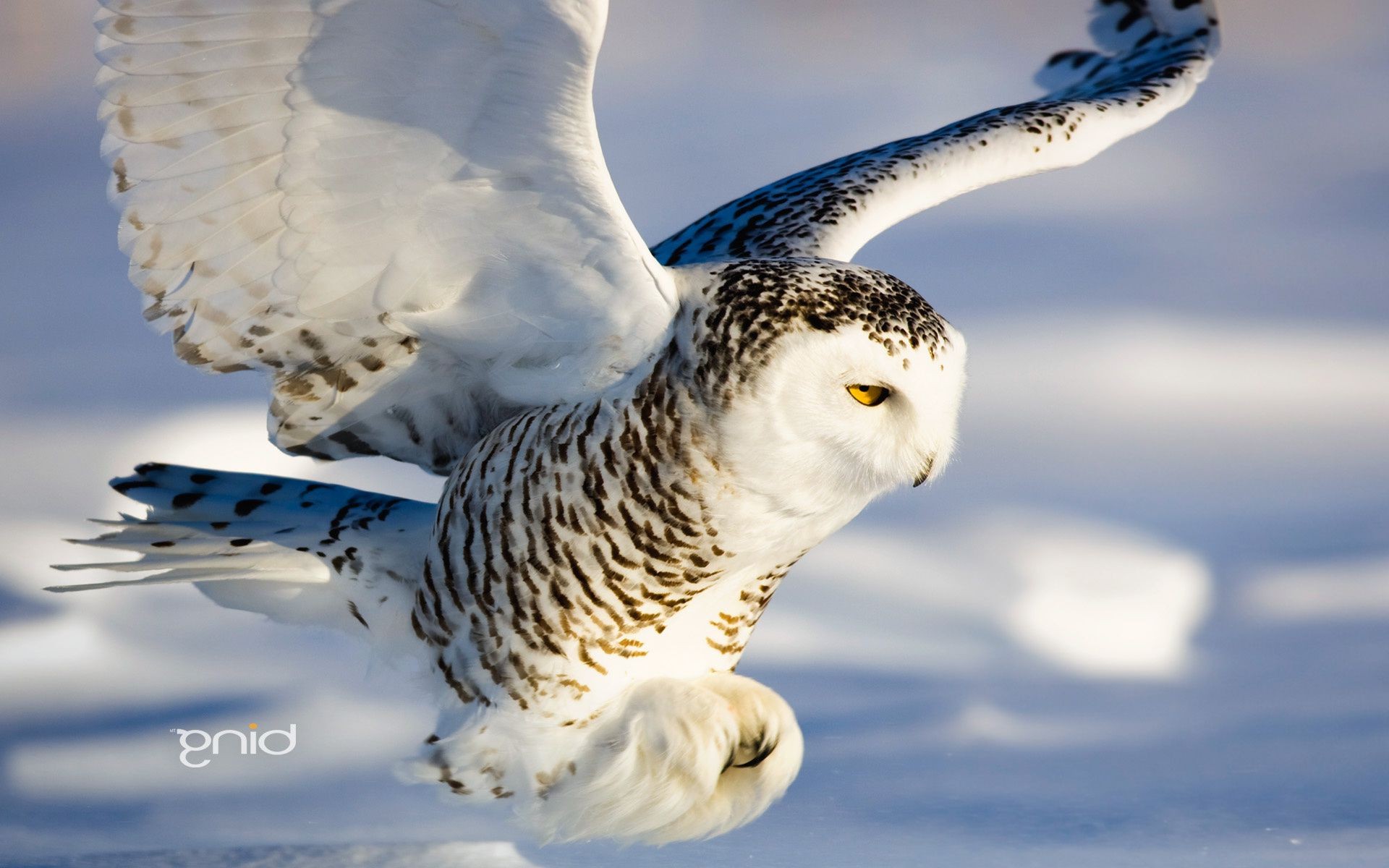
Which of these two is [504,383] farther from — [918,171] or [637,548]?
[918,171]

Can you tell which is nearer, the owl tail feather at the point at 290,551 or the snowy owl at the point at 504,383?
the snowy owl at the point at 504,383

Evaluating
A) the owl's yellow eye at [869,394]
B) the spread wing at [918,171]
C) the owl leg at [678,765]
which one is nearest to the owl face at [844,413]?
the owl's yellow eye at [869,394]

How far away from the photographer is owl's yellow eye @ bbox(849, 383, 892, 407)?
196 cm

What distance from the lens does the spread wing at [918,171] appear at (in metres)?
2.62

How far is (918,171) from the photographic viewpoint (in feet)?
8.91

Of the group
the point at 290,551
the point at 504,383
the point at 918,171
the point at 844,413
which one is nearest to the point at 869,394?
the point at 844,413

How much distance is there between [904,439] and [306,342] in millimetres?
959

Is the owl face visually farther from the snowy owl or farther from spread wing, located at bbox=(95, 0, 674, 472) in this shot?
spread wing, located at bbox=(95, 0, 674, 472)

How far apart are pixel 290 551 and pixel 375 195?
2.29ft

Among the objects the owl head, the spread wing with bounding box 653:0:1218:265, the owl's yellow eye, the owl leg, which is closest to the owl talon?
the owl leg

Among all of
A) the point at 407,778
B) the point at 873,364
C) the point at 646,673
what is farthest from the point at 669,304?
the point at 407,778

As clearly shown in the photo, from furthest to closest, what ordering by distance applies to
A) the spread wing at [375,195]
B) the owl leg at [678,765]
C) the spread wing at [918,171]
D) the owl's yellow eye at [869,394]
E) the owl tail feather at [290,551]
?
the spread wing at [918,171] < the owl tail feather at [290,551] < the owl leg at [678,765] < the owl's yellow eye at [869,394] < the spread wing at [375,195]

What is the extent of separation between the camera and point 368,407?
2.43m

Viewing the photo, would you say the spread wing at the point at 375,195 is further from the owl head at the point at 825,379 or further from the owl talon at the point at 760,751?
the owl talon at the point at 760,751
